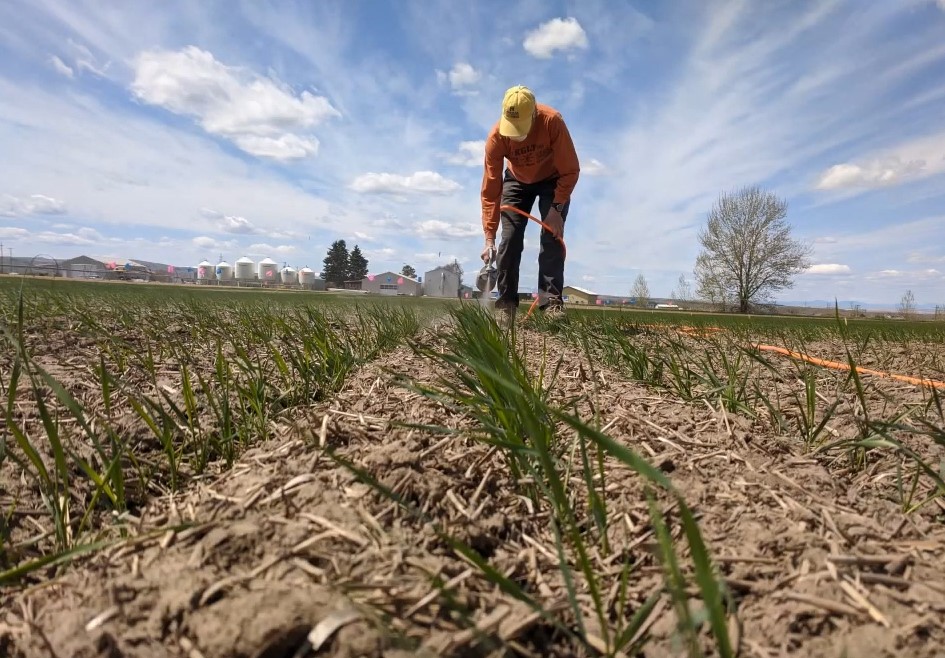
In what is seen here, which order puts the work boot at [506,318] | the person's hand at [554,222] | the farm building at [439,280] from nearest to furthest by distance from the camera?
the work boot at [506,318]
the person's hand at [554,222]
the farm building at [439,280]

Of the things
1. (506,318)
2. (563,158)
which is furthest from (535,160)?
(506,318)

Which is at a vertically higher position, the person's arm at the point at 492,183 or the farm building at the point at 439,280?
the person's arm at the point at 492,183

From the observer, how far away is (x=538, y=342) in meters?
3.22

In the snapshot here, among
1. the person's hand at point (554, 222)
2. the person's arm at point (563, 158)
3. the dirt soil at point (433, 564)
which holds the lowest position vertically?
the dirt soil at point (433, 564)

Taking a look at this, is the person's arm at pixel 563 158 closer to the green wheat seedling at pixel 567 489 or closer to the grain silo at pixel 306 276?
the green wheat seedling at pixel 567 489

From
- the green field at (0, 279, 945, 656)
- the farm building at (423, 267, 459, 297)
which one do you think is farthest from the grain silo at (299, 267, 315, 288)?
the green field at (0, 279, 945, 656)

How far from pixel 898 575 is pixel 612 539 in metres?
0.44

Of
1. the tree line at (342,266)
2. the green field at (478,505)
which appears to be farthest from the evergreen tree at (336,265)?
the green field at (478,505)

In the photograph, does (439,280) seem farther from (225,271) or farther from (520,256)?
(225,271)

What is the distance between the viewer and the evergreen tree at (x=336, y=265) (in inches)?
2906

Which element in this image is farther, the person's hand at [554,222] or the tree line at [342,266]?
the tree line at [342,266]

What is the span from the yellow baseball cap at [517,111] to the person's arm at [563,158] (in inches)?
13.4

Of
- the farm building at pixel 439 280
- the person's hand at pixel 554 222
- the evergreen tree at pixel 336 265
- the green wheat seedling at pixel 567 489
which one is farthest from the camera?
the evergreen tree at pixel 336 265

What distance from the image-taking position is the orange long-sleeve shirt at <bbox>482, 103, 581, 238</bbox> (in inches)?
205
